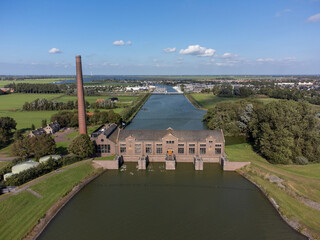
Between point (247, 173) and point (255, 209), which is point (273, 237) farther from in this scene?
point (247, 173)

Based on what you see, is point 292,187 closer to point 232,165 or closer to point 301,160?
point 232,165

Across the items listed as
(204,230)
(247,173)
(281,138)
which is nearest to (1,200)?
(204,230)

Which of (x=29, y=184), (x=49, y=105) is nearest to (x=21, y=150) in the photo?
(x=29, y=184)

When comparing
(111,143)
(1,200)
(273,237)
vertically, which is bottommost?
(273,237)

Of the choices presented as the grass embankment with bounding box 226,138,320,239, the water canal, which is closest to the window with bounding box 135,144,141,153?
the water canal

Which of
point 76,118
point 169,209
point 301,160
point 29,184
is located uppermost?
point 76,118

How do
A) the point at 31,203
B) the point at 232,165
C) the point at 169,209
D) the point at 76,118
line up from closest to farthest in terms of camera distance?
the point at 169,209
the point at 31,203
the point at 232,165
the point at 76,118

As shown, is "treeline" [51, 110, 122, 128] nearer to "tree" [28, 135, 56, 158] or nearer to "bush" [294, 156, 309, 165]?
"tree" [28, 135, 56, 158]
